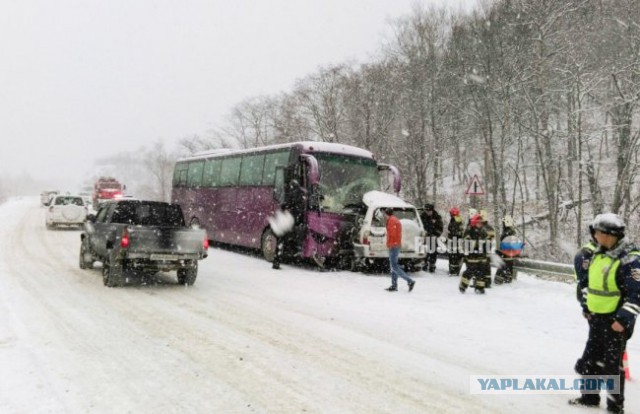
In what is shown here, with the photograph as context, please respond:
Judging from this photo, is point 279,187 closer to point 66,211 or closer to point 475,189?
point 475,189

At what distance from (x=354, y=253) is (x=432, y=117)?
901 inches

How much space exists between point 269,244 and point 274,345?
9212 mm

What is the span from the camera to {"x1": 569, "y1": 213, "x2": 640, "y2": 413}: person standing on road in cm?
450

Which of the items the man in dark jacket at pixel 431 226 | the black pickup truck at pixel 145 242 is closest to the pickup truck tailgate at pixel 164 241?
the black pickup truck at pixel 145 242

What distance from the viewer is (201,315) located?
8.44m

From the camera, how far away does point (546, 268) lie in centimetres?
1188

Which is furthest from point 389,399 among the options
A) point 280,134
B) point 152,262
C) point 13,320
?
point 280,134

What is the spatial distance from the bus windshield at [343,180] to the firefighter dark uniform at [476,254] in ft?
14.3

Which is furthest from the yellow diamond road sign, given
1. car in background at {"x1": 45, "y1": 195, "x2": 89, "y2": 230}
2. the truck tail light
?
car in background at {"x1": 45, "y1": 195, "x2": 89, "y2": 230}

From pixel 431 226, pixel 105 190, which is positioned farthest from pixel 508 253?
pixel 105 190

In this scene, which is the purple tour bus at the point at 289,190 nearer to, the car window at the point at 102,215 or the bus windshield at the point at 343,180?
the bus windshield at the point at 343,180

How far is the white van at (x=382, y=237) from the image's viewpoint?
13.6 meters

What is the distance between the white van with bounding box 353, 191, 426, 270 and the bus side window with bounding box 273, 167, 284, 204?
269 centimetres

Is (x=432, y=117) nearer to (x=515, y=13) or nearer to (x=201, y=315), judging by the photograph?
(x=515, y=13)
